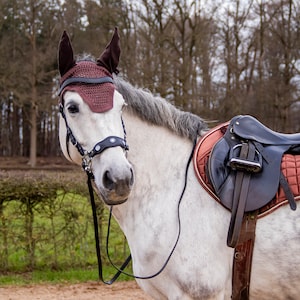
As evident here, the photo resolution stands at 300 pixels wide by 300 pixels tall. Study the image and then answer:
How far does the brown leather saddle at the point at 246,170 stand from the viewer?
7.72 ft

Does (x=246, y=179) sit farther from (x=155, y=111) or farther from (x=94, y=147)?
(x=94, y=147)

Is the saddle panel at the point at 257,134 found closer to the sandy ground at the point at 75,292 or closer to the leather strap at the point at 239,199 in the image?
the leather strap at the point at 239,199

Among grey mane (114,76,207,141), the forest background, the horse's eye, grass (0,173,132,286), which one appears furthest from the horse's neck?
the forest background

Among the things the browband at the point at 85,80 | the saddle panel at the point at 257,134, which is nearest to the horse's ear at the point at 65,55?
the browband at the point at 85,80

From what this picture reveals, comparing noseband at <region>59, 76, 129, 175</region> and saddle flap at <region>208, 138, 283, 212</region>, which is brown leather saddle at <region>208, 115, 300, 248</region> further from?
noseband at <region>59, 76, 129, 175</region>

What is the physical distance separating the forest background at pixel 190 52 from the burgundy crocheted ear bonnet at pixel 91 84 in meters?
12.9

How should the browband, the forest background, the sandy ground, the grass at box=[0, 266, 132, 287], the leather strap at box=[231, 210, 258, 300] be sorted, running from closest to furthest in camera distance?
the leather strap at box=[231, 210, 258, 300], the browband, the sandy ground, the grass at box=[0, 266, 132, 287], the forest background

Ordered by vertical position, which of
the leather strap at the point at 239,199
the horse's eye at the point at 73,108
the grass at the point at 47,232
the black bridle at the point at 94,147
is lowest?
the grass at the point at 47,232

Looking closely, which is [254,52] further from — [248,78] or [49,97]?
[49,97]

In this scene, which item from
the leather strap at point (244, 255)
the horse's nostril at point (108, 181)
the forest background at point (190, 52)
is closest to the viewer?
the horse's nostril at point (108, 181)

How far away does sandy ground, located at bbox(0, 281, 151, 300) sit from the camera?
5.24 metres

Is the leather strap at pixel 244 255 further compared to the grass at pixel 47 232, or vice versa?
the grass at pixel 47 232

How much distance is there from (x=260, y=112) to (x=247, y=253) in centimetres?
1696

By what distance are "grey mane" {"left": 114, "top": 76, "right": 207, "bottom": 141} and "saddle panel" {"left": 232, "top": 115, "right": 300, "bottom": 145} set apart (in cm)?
32
